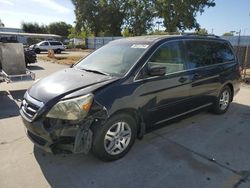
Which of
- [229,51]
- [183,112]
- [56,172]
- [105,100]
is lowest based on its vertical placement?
[56,172]

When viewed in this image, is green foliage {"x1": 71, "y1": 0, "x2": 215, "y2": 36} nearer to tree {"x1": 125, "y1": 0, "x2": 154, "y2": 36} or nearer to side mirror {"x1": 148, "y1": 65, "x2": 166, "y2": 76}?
tree {"x1": 125, "y1": 0, "x2": 154, "y2": 36}

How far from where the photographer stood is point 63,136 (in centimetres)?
298

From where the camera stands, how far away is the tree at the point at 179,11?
26.5 m

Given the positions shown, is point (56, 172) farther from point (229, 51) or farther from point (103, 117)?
point (229, 51)

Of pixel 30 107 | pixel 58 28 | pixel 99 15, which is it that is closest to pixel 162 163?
pixel 30 107

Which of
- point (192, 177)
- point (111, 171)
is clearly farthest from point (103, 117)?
point (192, 177)

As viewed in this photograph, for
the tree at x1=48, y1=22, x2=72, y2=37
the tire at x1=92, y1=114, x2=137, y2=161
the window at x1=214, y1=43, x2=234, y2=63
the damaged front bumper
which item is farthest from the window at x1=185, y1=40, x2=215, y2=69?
the tree at x1=48, y1=22, x2=72, y2=37

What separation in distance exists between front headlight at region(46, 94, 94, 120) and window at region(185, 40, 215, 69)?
228 centimetres

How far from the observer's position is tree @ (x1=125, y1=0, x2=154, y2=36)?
35.7 metres

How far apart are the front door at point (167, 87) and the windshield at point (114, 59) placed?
274 millimetres

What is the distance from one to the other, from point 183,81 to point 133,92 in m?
1.23

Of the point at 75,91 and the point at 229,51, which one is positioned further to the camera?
the point at 229,51

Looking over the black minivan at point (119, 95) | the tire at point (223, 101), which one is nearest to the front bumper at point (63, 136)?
the black minivan at point (119, 95)

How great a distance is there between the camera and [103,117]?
3.11 metres
